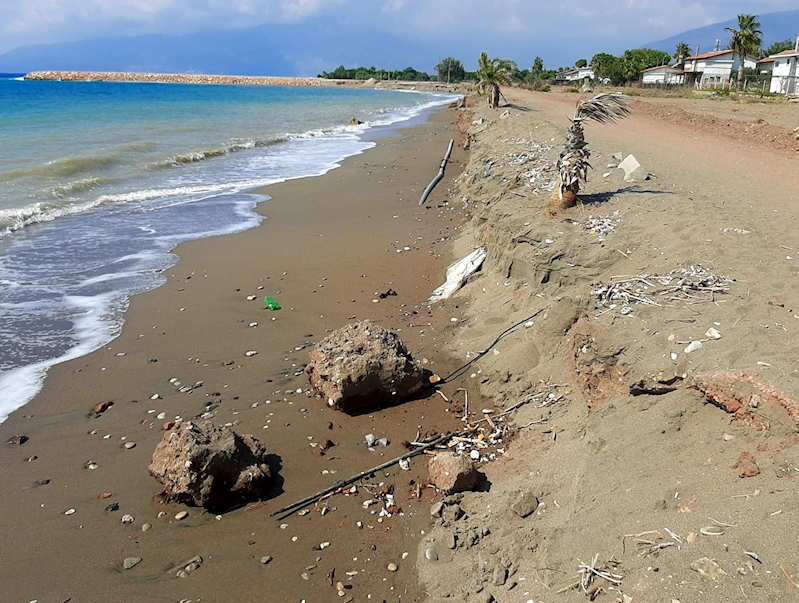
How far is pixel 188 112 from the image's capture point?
42188 mm

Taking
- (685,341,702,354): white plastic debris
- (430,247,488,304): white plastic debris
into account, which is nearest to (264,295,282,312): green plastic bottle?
(430,247,488,304): white plastic debris

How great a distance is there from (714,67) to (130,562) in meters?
64.4

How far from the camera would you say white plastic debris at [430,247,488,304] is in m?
7.85

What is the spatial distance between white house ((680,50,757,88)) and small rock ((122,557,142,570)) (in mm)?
58659

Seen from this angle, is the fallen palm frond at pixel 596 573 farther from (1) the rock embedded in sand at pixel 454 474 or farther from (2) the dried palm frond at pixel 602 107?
(2) the dried palm frond at pixel 602 107

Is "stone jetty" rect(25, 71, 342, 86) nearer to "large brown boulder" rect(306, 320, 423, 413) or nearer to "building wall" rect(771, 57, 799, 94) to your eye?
"building wall" rect(771, 57, 799, 94)

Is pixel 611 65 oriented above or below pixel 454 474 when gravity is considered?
above

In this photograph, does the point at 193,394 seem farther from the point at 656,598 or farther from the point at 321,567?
the point at 656,598

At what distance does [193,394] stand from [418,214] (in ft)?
24.2

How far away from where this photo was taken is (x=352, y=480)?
4.46 m

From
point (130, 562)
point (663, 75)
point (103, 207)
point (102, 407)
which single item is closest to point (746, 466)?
point (130, 562)

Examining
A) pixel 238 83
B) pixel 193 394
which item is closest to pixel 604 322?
pixel 193 394

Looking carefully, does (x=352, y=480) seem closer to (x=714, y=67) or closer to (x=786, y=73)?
(x=786, y=73)

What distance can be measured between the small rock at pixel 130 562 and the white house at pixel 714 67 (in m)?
58.7
